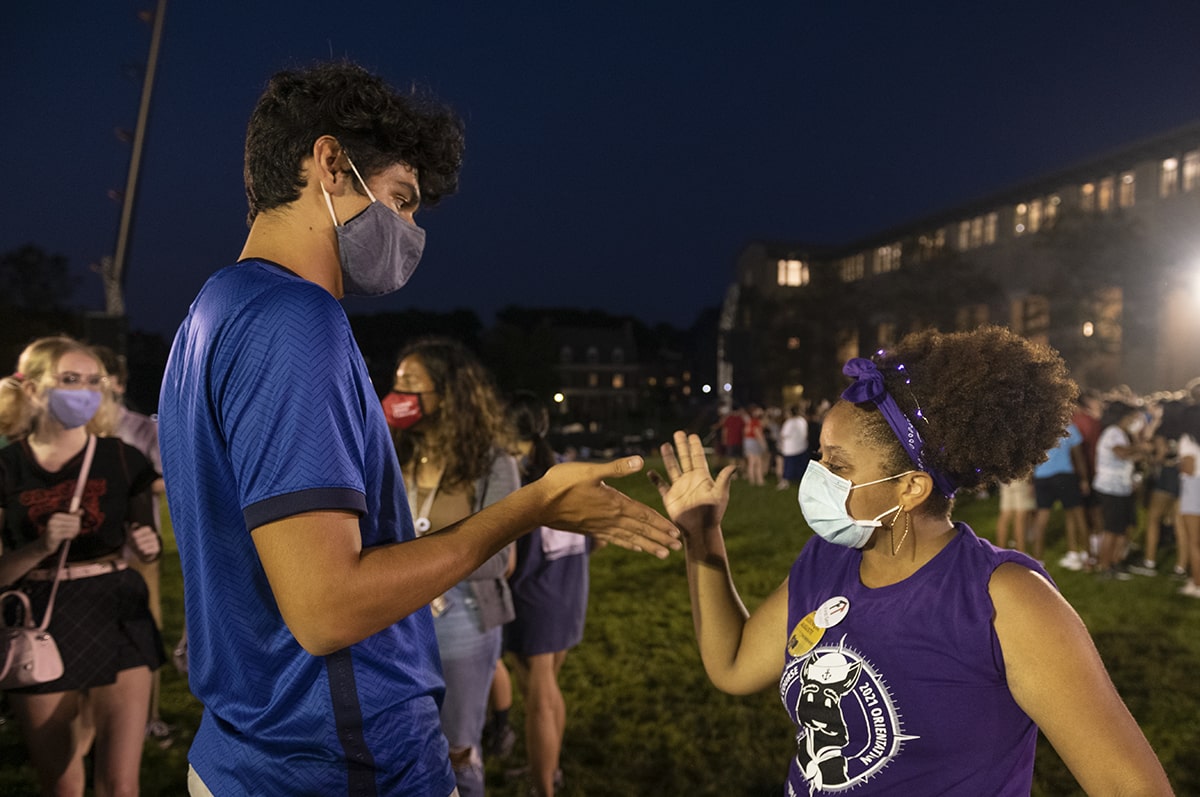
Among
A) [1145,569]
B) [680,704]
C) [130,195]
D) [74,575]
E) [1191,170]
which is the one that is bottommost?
[680,704]

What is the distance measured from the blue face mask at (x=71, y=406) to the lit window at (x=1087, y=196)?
1645 inches

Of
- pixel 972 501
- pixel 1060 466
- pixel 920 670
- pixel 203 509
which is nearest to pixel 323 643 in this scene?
pixel 203 509

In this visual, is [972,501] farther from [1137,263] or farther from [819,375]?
[819,375]

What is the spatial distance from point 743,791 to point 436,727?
3.84m

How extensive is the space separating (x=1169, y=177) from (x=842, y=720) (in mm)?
39590

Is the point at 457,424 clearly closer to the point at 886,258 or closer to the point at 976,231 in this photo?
the point at 976,231

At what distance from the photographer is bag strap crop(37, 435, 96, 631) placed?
3.54 meters

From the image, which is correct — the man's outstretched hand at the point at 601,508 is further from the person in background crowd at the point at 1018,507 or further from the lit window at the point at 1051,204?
the lit window at the point at 1051,204

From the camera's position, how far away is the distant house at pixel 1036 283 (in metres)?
30.3

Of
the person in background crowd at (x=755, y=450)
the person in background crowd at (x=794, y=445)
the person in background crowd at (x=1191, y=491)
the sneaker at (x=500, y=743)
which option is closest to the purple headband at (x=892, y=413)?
the sneaker at (x=500, y=743)

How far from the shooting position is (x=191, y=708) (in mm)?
6227

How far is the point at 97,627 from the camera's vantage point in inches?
142

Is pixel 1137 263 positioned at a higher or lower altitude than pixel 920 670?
higher

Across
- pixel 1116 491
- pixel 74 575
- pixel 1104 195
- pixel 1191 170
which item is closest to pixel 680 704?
pixel 74 575
